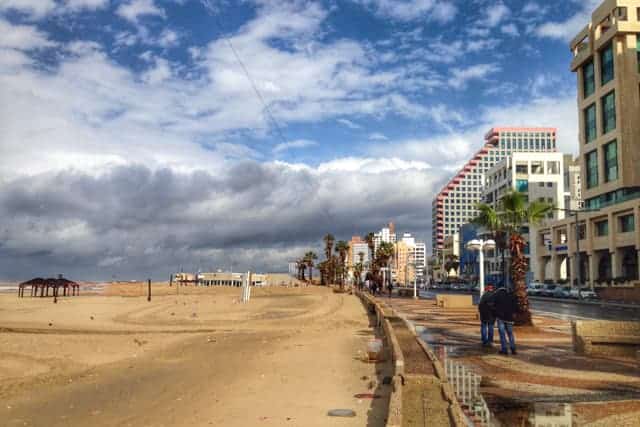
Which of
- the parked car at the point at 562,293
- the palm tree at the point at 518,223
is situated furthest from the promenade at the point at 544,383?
the parked car at the point at 562,293

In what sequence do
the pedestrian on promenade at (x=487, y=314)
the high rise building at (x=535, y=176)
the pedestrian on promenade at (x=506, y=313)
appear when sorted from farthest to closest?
the high rise building at (x=535, y=176), the pedestrian on promenade at (x=487, y=314), the pedestrian on promenade at (x=506, y=313)

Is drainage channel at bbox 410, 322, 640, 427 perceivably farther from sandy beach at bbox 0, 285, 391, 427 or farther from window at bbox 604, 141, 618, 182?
window at bbox 604, 141, 618, 182

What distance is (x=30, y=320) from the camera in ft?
103

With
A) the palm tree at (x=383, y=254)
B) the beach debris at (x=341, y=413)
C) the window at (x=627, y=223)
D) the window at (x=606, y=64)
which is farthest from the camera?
the palm tree at (x=383, y=254)

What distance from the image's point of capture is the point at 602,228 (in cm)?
6209

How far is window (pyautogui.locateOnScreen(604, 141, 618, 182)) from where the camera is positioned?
60844 millimetres

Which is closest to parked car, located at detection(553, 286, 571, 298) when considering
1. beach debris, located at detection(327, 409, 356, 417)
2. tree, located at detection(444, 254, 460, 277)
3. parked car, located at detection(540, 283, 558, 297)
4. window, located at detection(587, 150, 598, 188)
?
Answer: parked car, located at detection(540, 283, 558, 297)

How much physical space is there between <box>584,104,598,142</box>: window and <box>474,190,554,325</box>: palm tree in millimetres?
48180

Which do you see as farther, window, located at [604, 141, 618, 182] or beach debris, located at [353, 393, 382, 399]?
window, located at [604, 141, 618, 182]

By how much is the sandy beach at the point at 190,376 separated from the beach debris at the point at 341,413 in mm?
115

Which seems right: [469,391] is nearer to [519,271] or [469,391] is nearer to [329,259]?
[519,271]

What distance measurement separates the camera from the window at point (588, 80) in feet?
215

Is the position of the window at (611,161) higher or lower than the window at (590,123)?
lower

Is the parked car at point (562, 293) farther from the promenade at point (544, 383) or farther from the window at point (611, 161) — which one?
the promenade at point (544, 383)
